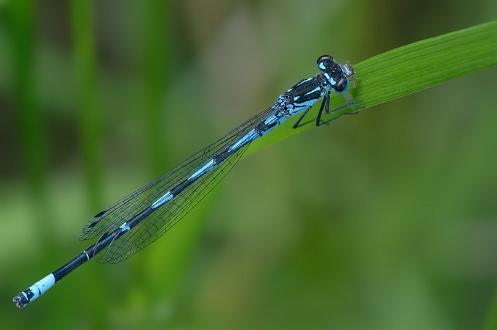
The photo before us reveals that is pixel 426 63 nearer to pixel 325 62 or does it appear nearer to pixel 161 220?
pixel 325 62

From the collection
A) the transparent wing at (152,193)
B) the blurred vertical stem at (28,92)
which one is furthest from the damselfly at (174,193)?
the blurred vertical stem at (28,92)

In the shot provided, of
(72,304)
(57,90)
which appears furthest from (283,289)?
(57,90)

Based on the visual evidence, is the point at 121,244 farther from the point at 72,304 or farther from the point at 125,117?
the point at 125,117

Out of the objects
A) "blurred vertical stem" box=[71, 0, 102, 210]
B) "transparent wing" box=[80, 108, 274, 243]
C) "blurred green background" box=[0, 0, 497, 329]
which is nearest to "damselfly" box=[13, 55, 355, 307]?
"transparent wing" box=[80, 108, 274, 243]

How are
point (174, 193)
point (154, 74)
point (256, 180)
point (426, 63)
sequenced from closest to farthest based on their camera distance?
point (426, 63), point (154, 74), point (174, 193), point (256, 180)

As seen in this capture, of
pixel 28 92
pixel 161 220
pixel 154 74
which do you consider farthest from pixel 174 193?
pixel 28 92

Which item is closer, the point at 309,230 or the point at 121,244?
the point at 121,244

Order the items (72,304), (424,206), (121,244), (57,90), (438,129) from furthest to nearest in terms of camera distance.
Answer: (57,90) → (438,129) → (424,206) → (72,304) → (121,244)
